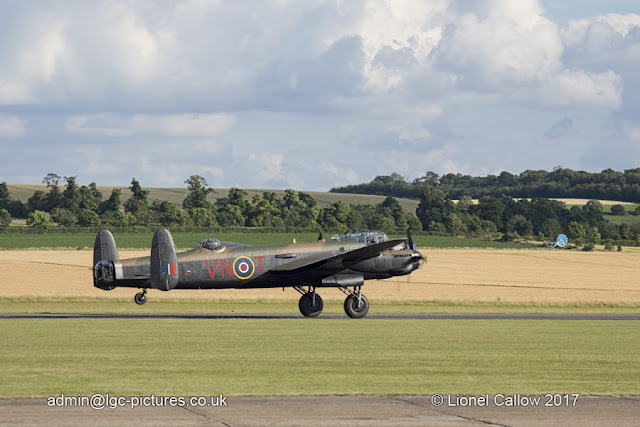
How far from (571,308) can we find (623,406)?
37934 millimetres

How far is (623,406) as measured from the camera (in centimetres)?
1509

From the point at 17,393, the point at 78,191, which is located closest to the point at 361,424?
the point at 17,393

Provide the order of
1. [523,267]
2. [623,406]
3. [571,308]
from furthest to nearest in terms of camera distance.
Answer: [523,267] → [571,308] → [623,406]

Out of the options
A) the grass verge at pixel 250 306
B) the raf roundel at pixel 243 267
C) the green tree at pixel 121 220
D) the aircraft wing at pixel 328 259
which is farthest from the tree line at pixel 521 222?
the raf roundel at pixel 243 267

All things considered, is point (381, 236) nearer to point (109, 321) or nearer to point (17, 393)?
point (109, 321)

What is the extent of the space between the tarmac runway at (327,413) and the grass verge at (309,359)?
1187 millimetres

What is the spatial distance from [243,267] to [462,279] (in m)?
40.6

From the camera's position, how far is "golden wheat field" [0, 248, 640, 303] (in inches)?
2253

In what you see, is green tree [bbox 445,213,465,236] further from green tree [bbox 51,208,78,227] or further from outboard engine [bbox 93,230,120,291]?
outboard engine [bbox 93,230,120,291]

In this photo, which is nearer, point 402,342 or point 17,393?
point 17,393

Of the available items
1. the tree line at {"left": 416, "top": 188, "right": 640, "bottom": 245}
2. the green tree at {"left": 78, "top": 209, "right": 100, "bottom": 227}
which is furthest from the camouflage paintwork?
the green tree at {"left": 78, "top": 209, "right": 100, "bottom": 227}

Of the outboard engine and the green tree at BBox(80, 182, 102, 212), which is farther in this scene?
the green tree at BBox(80, 182, 102, 212)

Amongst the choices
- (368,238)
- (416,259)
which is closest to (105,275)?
(368,238)

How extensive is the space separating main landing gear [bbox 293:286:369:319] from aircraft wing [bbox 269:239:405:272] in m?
1.52
